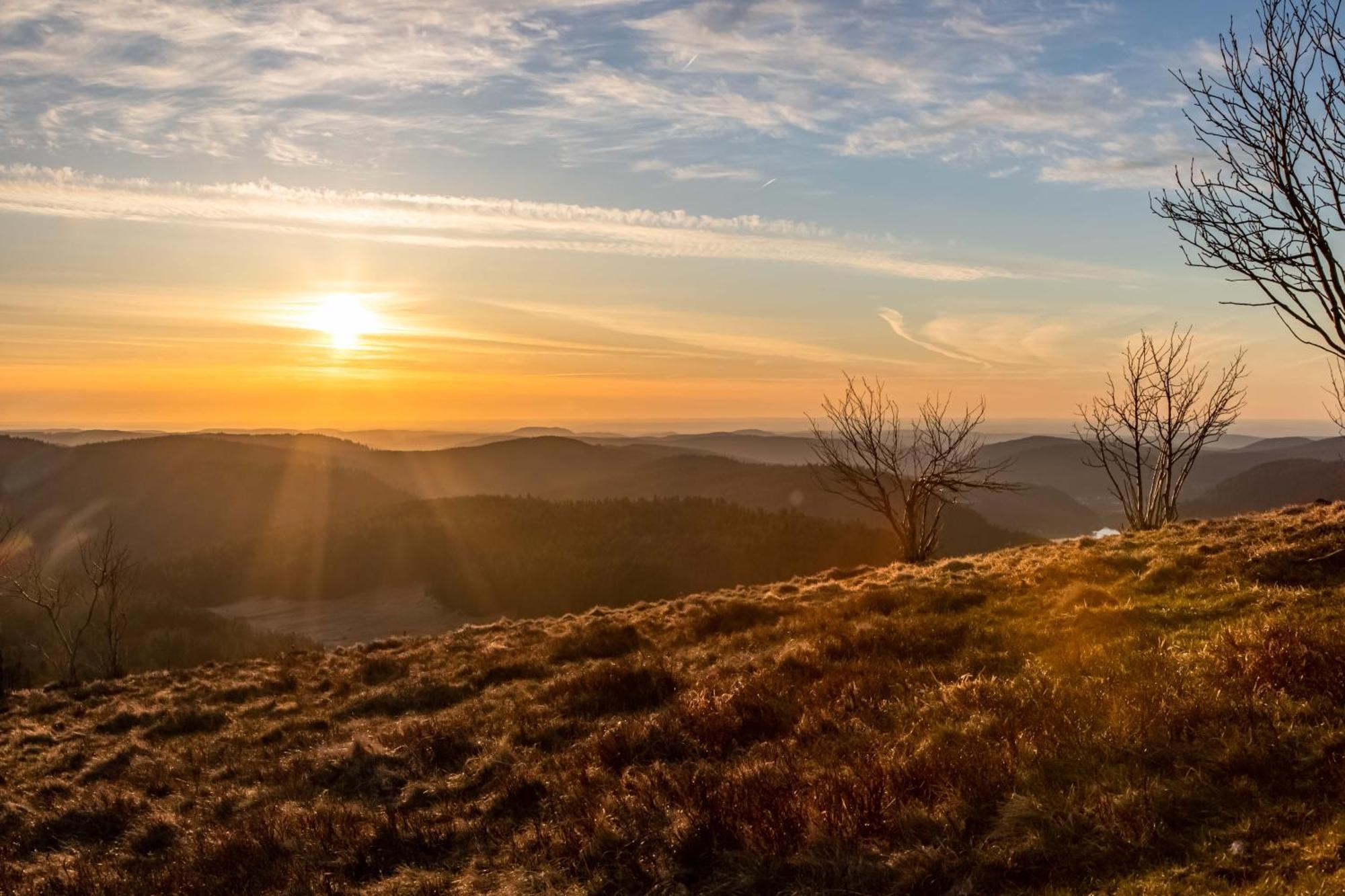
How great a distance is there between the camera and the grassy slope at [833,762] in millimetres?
4934

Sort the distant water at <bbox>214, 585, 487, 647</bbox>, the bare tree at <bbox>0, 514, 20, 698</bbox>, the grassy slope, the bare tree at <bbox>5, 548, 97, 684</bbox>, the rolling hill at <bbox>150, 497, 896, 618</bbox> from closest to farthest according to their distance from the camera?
the grassy slope → the bare tree at <bbox>0, 514, 20, 698</bbox> → the bare tree at <bbox>5, 548, 97, 684</bbox> → the distant water at <bbox>214, 585, 487, 647</bbox> → the rolling hill at <bbox>150, 497, 896, 618</bbox>

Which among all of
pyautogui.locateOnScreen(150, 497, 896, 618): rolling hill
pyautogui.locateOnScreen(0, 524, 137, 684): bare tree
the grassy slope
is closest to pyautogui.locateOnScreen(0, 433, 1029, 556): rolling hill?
pyautogui.locateOnScreen(150, 497, 896, 618): rolling hill

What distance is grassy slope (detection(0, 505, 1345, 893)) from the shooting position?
16.2 ft

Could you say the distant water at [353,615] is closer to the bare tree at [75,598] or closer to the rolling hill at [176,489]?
the bare tree at [75,598]

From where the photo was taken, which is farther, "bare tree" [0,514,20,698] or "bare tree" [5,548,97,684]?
"bare tree" [5,548,97,684]

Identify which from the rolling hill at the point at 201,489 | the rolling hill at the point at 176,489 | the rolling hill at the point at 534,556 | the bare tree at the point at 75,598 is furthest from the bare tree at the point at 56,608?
the rolling hill at the point at 201,489

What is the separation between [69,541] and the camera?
13912 centimetres

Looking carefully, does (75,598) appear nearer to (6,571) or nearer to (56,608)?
(6,571)

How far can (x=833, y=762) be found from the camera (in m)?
6.96

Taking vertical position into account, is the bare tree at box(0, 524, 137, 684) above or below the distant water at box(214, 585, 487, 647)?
above

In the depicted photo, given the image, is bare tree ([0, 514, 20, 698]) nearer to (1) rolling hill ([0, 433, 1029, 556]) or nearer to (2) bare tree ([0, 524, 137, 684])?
(2) bare tree ([0, 524, 137, 684])

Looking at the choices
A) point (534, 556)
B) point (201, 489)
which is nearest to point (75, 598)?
point (534, 556)

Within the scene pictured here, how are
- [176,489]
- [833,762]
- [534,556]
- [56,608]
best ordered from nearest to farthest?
[833,762], [56,608], [534,556], [176,489]

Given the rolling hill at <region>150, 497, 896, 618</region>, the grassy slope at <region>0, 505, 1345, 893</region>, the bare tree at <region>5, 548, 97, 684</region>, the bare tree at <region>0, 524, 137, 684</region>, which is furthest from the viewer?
the rolling hill at <region>150, 497, 896, 618</region>
